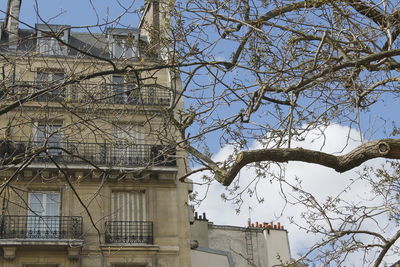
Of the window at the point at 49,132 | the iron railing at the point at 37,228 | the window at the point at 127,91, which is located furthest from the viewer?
the iron railing at the point at 37,228

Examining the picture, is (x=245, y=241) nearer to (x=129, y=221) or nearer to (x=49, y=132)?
(x=129, y=221)

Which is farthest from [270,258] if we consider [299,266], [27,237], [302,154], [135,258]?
[302,154]

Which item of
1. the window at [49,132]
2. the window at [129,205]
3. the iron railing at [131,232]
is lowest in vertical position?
the window at [49,132]

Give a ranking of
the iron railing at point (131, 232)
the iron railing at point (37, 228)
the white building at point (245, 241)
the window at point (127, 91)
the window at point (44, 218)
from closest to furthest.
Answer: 1. the window at point (127, 91)
2. the iron railing at point (37, 228)
3. the window at point (44, 218)
4. the iron railing at point (131, 232)
5. the white building at point (245, 241)

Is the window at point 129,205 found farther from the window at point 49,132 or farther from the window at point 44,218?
the window at point 49,132

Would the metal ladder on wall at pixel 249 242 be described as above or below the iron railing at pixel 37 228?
above

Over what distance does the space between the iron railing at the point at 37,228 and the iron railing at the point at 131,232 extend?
1133 mm

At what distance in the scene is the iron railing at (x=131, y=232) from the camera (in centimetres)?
2606

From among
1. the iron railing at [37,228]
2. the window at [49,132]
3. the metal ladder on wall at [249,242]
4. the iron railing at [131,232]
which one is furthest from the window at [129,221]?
the window at [49,132]

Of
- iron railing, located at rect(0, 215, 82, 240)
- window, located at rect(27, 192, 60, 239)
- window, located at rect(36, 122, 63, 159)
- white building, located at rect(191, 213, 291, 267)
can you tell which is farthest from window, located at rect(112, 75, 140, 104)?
white building, located at rect(191, 213, 291, 267)

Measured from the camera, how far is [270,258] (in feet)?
105

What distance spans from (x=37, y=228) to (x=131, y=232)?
3068 millimetres

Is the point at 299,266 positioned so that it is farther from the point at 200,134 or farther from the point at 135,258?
the point at 135,258

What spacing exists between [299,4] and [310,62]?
2.55 feet
